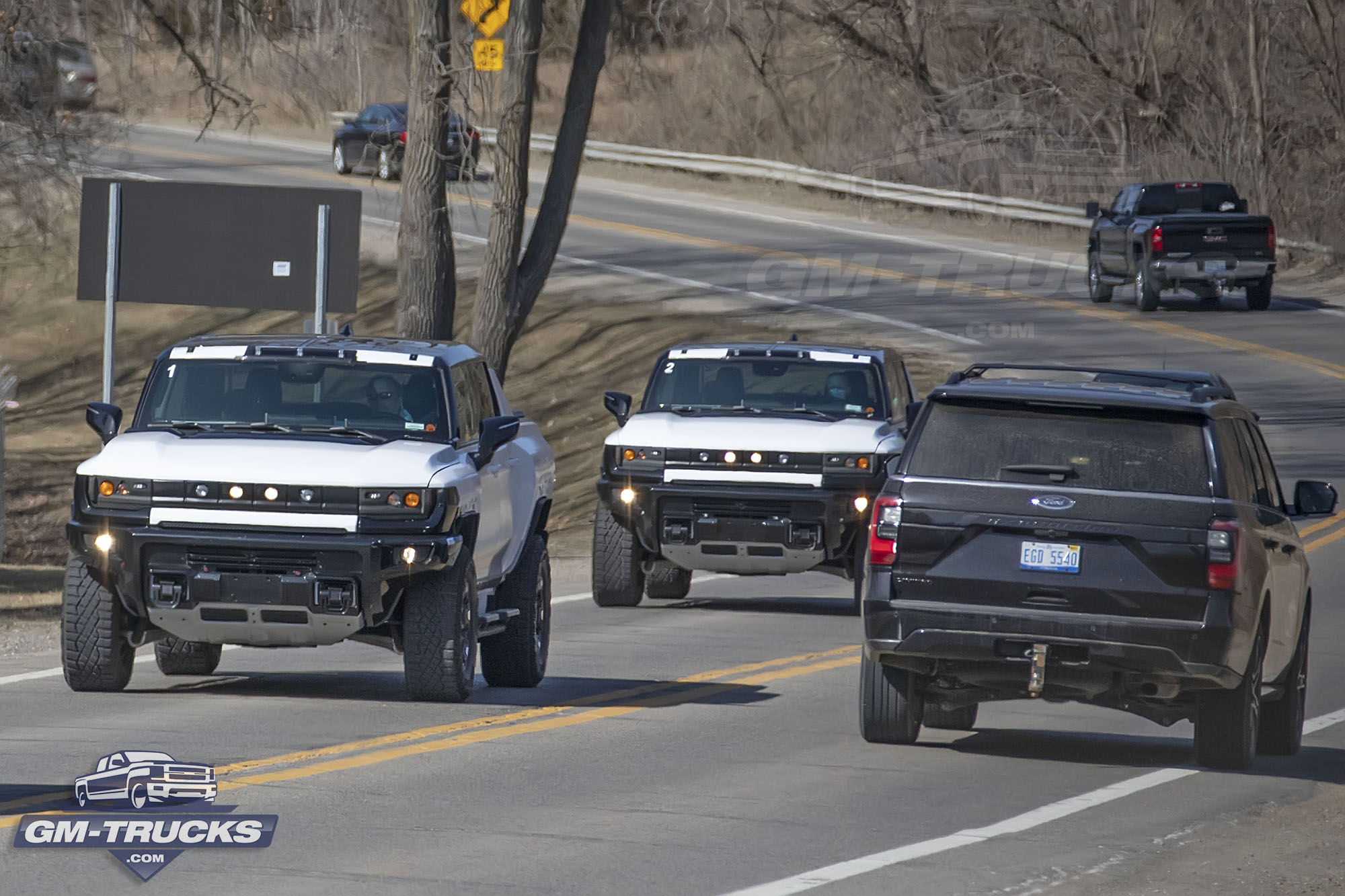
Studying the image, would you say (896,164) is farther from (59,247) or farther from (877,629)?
(877,629)

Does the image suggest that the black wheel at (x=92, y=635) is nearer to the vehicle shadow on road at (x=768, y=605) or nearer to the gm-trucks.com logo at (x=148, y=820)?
the gm-trucks.com logo at (x=148, y=820)

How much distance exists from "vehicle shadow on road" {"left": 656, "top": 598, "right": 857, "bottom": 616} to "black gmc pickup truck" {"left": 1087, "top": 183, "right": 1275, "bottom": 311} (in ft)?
61.3

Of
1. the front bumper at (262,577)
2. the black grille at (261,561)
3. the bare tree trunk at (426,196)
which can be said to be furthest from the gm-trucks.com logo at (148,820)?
the bare tree trunk at (426,196)

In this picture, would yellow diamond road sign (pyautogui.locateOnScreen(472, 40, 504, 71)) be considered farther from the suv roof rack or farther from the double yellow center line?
the suv roof rack

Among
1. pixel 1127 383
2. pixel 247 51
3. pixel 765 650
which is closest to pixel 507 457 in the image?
pixel 765 650

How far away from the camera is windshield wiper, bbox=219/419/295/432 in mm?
11297

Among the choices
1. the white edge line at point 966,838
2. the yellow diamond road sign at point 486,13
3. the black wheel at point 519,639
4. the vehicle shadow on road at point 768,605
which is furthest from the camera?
the yellow diamond road sign at point 486,13

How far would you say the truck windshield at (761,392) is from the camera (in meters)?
16.7

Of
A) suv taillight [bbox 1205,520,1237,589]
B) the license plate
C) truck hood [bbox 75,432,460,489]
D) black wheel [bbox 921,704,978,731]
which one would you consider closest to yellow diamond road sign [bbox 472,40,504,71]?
truck hood [bbox 75,432,460,489]

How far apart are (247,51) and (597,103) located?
38.8 metres

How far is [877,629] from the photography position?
9.87 meters

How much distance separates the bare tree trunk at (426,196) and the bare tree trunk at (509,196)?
612 mm

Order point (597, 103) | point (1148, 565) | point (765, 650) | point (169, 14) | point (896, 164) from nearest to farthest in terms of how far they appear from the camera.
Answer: point (1148, 565) → point (765, 650) → point (896, 164) → point (169, 14) → point (597, 103)

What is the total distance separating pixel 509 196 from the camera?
80.5 ft
